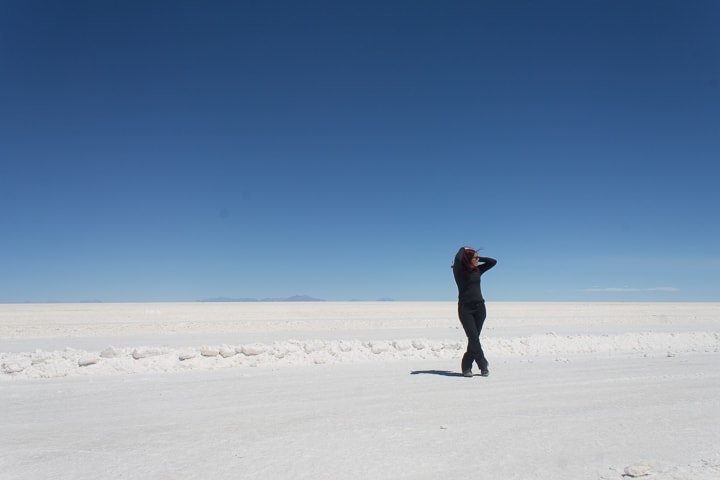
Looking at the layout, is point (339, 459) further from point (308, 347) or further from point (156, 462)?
point (308, 347)

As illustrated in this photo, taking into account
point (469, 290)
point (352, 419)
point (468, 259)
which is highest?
point (468, 259)

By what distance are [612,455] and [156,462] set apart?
10.9 ft

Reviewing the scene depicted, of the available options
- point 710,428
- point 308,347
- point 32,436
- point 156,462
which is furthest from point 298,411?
point 308,347

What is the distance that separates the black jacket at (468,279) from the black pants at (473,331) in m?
0.11

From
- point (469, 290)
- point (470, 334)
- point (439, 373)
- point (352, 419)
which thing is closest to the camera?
point (352, 419)

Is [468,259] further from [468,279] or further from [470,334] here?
[470,334]

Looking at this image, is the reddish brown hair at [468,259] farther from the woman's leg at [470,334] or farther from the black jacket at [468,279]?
the woman's leg at [470,334]

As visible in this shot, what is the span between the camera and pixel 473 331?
24.1ft

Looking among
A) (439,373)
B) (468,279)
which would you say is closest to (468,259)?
(468,279)

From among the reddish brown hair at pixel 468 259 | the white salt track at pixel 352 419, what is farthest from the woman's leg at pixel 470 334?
the reddish brown hair at pixel 468 259

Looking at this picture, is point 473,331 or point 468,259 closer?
point 473,331

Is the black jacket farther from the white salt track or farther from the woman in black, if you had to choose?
the white salt track

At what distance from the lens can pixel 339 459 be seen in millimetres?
3549

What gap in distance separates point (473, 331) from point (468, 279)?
79 centimetres
